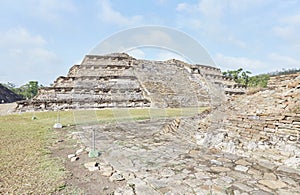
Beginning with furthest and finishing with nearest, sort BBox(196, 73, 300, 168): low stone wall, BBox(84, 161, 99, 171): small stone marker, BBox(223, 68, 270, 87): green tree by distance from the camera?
BBox(223, 68, 270, 87): green tree → BBox(196, 73, 300, 168): low stone wall → BBox(84, 161, 99, 171): small stone marker

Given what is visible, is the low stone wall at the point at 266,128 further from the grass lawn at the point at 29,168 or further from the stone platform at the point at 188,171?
the grass lawn at the point at 29,168

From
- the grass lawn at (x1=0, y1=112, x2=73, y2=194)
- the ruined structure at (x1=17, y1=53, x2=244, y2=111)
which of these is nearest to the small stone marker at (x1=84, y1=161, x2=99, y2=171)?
the grass lawn at (x1=0, y1=112, x2=73, y2=194)

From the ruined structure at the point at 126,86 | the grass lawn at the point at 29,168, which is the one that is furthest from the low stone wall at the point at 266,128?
the ruined structure at the point at 126,86

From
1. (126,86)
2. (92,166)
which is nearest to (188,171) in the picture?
(92,166)

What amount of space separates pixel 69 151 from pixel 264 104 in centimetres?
548

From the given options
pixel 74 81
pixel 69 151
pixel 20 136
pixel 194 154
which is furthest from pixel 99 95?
pixel 194 154

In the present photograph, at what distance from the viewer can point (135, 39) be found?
19.6ft

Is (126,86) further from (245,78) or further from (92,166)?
(245,78)

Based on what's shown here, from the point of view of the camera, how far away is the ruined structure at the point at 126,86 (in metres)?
15.9

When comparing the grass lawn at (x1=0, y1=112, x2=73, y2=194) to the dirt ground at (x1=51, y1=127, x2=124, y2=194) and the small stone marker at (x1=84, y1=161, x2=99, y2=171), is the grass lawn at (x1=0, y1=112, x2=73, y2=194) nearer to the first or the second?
the dirt ground at (x1=51, y1=127, x2=124, y2=194)

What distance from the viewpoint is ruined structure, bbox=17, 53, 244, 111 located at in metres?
15.9

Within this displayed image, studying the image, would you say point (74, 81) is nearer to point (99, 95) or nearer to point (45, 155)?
point (99, 95)

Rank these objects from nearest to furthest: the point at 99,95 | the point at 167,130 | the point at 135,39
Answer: the point at 135,39, the point at 167,130, the point at 99,95

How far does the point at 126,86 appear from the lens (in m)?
19.4
